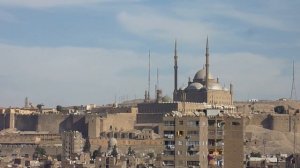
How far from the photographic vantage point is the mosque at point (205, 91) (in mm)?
78938

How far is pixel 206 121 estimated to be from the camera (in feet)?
94.9

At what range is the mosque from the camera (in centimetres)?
7894

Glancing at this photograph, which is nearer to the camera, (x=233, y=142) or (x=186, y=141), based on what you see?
(x=186, y=141)

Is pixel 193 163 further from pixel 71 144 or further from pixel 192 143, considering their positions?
pixel 71 144

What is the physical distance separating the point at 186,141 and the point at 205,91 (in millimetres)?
50887

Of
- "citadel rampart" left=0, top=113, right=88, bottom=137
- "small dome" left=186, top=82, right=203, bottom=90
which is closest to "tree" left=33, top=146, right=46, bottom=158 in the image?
"citadel rampart" left=0, top=113, right=88, bottom=137

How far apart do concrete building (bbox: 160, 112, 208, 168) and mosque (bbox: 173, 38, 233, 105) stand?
48772 millimetres

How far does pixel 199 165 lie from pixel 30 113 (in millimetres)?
55342

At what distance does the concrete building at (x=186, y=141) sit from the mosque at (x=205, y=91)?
48.8 meters

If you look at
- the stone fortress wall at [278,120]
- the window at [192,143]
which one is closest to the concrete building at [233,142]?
the window at [192,143]

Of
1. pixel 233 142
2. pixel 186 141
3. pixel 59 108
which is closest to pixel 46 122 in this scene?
pixel 59 108

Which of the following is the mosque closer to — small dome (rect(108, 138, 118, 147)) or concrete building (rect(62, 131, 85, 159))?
small dome (rect(108, 138, 118, 147))

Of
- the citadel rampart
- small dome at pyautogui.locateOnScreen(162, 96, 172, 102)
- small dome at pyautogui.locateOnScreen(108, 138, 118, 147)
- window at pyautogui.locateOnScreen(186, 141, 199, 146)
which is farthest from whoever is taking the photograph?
small dome at pyautogui.locateOnScreen(162, 96, 172, 102)

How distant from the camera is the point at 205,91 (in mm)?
79500
